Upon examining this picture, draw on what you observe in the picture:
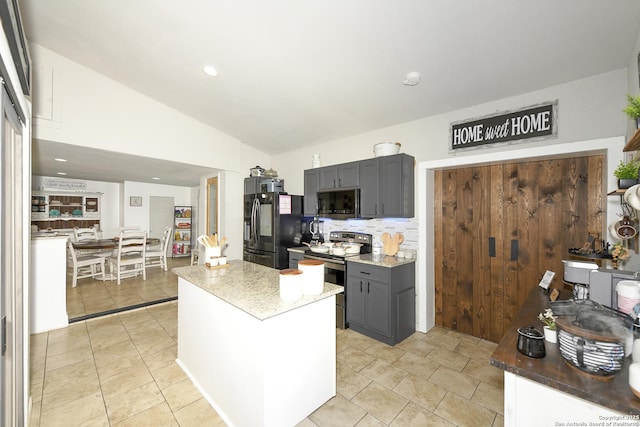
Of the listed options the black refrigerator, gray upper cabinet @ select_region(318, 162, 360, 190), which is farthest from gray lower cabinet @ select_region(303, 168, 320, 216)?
the black refrigerator

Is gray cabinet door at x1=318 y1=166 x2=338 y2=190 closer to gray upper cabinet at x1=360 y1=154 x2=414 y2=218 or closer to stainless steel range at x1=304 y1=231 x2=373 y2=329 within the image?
gray upper cabinet at x1=360 y1=154 x2=414 y2=218

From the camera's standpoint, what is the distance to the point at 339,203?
374cm

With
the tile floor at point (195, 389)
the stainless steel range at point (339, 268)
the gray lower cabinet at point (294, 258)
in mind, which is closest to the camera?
the tile floor at point (195, 389)

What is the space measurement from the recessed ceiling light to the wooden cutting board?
2.80 meters

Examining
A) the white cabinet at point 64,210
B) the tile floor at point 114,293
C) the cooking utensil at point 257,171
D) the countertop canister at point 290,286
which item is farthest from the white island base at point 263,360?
the white cabinet at point 64,210

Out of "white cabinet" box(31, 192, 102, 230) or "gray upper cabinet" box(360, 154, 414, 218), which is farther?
"white cabinet" box(31, 192, 102, 230)

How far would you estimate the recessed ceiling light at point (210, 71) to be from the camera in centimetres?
286

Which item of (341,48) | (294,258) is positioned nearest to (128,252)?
(294,258)

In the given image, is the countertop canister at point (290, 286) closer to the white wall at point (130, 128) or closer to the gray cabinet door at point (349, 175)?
the gray cabinet door at point (349, 175)

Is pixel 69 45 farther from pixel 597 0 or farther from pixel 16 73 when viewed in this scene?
pixel 597 0

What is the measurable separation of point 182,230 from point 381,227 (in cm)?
693

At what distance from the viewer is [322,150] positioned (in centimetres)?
436

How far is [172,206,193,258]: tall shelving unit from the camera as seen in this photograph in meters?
8.05

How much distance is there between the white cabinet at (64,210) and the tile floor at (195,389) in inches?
209
